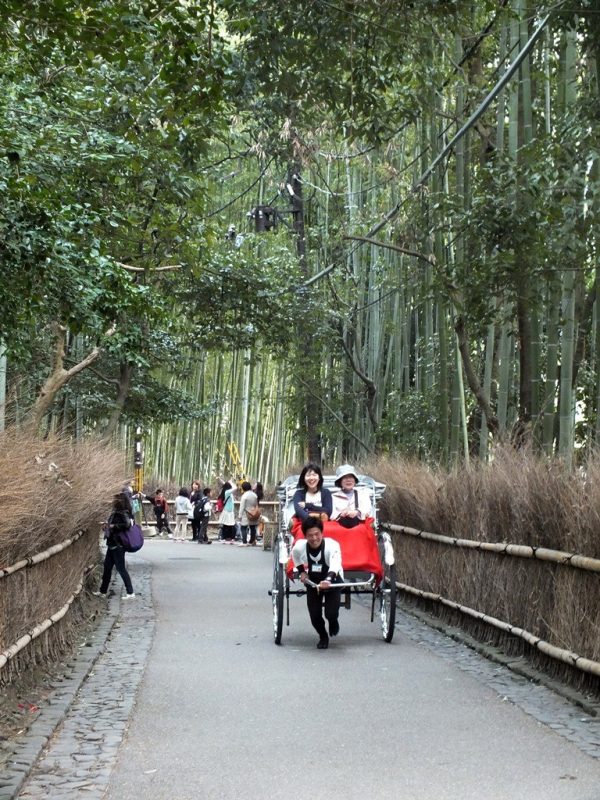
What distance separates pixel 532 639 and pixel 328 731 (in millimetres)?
2414

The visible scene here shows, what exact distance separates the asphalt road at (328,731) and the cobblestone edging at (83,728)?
0.11 metres

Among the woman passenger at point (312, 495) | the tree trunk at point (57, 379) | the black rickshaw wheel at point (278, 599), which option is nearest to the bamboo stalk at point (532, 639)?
the woman passenger at point (312, 495)

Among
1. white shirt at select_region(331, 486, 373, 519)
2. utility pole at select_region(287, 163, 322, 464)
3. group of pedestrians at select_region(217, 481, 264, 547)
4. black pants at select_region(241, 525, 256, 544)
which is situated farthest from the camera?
black pants at select_region(241, 525, 256, 544)

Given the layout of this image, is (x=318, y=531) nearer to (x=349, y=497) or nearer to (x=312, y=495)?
(x=312, y=495)

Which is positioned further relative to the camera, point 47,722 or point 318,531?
point 318,531

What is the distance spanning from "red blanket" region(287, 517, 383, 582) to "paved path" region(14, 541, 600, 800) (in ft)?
2.11

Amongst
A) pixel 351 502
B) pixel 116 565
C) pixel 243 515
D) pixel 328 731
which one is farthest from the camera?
pixel 243 515

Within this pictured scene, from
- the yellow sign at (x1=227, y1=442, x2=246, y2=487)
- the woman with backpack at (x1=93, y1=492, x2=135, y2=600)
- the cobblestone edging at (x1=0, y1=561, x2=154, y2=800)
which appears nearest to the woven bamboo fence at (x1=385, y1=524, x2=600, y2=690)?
the cobblestone edging at (x1=0, y1=561, x2=154, y2=800)

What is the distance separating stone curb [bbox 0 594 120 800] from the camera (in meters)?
5.45

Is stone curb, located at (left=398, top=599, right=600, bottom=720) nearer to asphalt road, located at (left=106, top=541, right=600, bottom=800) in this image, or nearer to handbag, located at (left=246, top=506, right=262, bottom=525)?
asphalt road, located at (left=106, top=541, right=600, bottom=800)

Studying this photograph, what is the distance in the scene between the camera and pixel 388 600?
34.6 feet

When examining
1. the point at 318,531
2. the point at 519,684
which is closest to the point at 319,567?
the point at 318,531

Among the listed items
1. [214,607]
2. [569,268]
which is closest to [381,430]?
[214,607]

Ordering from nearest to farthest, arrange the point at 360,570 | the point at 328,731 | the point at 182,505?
the point at 328,731 < the point at 360,570 < the point at 182,505
